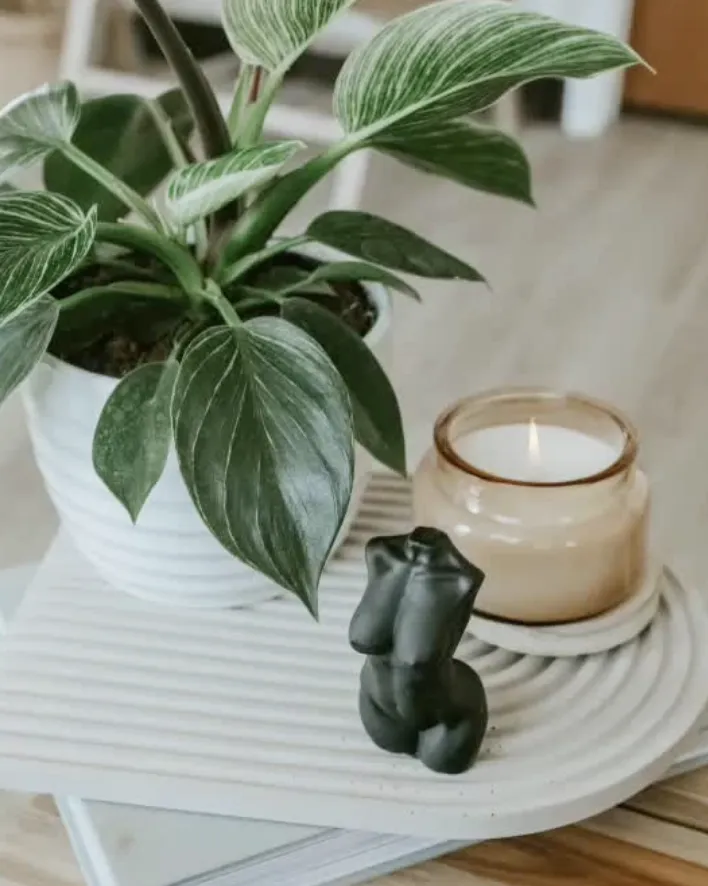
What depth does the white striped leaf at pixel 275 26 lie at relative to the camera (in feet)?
1.87

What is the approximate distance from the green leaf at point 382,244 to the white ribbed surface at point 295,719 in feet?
0.56

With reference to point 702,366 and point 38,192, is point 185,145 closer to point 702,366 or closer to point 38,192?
point 38,192

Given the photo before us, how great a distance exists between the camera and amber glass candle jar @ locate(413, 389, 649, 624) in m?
0.58

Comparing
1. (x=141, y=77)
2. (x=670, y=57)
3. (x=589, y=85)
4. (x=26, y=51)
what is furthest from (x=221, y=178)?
(x=670, y=57)

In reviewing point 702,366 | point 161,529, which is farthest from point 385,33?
point 702,366

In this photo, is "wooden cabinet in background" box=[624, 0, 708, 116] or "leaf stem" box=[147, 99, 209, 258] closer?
"leaf stem" box=[147, 99, 209, 258]

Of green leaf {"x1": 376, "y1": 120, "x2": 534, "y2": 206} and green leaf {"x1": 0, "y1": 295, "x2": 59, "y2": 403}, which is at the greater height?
green leaf {"x1": 376, "y1": 120, "x2": 534, "y2": 206}

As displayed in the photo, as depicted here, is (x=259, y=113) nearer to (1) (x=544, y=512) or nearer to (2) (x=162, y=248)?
(2) (x=162, y=248)

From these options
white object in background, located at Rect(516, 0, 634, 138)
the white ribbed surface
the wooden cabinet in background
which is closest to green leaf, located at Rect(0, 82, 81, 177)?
the white ribbed surface

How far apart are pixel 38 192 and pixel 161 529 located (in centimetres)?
17

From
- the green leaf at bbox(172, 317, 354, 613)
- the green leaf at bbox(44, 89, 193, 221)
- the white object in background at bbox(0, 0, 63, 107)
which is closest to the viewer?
the green leaf at bbox(172, 317, 354, 613)

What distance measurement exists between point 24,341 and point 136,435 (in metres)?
0.06

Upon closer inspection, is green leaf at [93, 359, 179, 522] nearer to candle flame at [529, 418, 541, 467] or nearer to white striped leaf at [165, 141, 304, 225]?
white striped leaf at [165, 141, 304, 225]

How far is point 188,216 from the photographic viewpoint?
53 cm
